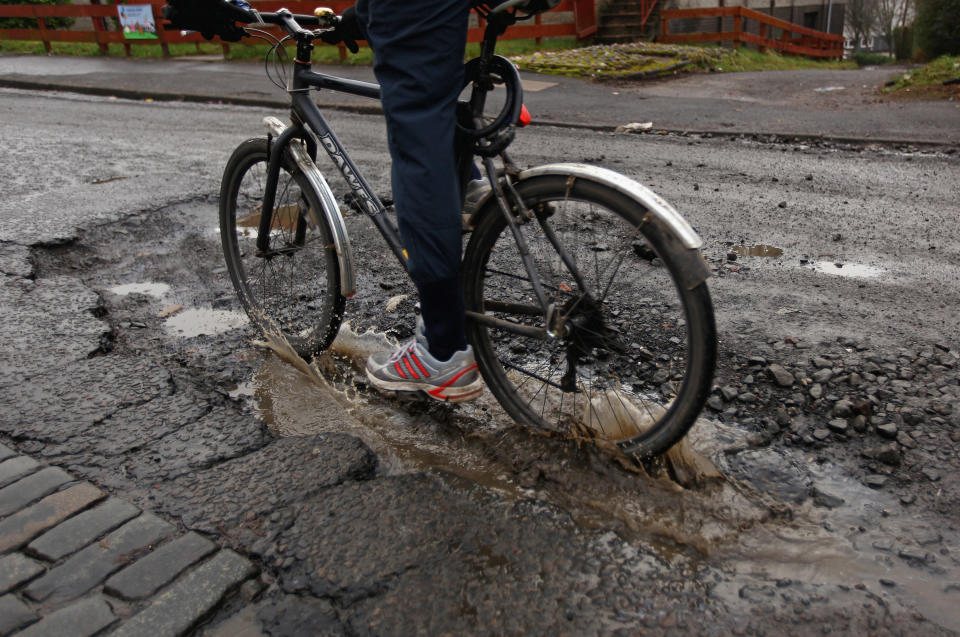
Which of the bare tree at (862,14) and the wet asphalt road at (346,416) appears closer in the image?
the wet asphalt road at (346,416)

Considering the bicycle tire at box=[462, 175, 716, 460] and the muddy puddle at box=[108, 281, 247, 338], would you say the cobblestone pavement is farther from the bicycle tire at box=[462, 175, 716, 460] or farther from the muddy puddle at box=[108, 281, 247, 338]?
the muddy puddle at box=[108, 281, 247, 338]

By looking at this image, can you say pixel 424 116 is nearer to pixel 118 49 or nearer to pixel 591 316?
pixel 591 316

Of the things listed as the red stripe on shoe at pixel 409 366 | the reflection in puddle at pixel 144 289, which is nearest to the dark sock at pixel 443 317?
the red stripe on shoe at pixel 409 366

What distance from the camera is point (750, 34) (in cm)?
1986

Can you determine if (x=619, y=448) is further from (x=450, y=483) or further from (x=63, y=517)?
(x=63, y=517)

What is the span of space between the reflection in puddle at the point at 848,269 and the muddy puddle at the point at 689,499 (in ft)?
5.78

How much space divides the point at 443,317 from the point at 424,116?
0.71m

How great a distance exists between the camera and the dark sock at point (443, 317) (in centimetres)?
249

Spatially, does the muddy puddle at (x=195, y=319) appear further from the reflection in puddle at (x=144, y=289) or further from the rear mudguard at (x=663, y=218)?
the rear mudguard at (x=663, y=218)

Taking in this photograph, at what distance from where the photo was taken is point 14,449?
8.45ft

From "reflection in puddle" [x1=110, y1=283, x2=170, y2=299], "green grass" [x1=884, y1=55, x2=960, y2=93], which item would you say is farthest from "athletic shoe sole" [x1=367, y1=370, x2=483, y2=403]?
"green grass" [x1=884, y1=55, x2=960, y2=93]

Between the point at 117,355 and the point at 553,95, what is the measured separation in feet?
28.7

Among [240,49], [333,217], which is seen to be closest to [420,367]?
[333,217]

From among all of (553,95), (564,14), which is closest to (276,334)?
(553,95)
